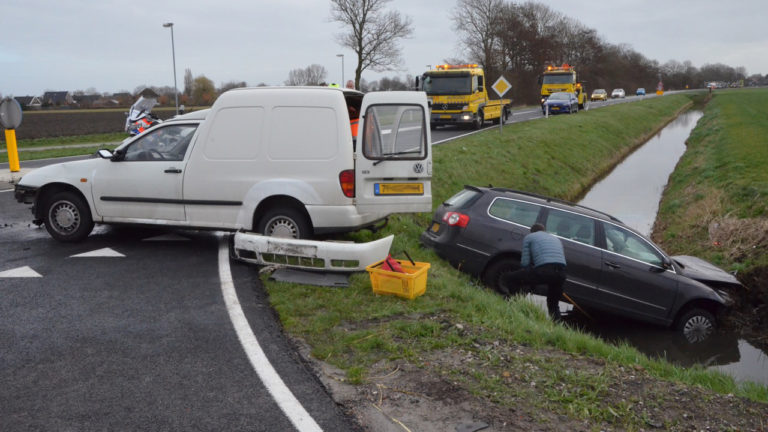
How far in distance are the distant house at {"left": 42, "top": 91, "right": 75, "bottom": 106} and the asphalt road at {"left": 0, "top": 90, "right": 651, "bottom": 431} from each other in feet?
311

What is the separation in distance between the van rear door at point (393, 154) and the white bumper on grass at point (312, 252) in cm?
73

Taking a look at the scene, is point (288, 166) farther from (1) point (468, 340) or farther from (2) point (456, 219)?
(1) point (468, 340)

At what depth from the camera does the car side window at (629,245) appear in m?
9.31

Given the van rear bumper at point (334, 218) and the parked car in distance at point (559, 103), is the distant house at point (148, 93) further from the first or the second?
the parked car in distance at point (559, 103)

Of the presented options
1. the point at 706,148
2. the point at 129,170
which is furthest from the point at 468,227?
the point at 706,148

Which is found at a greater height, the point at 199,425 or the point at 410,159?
the point at 410,159

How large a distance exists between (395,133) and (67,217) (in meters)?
4.82

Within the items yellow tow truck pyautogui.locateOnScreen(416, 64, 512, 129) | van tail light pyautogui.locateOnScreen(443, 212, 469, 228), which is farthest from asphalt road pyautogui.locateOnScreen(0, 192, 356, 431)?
yellow tow truck pyautogui.locateOnScreen(416, 64, 512, 129)

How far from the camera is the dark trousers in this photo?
8.16 metres

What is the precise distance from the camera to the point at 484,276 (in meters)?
9.37

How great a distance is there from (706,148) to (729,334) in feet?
68.4

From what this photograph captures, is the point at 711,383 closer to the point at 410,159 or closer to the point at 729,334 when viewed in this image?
the point at 410,159

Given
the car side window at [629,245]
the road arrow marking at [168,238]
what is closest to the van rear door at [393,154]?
the car side window at [629,245]

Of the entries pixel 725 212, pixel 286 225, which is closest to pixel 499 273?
pixel 286 225
